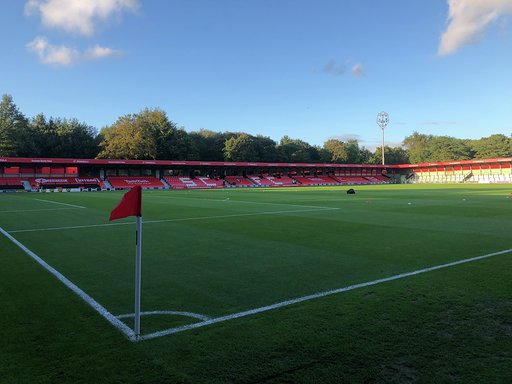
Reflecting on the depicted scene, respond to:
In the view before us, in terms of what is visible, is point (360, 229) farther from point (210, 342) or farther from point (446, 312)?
point (210, 342)

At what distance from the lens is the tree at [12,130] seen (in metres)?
72.8

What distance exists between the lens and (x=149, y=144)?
3157 inches

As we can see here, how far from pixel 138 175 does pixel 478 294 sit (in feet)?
239

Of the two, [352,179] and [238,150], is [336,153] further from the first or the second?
[238,150]

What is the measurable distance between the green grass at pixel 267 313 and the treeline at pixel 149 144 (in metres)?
73.4

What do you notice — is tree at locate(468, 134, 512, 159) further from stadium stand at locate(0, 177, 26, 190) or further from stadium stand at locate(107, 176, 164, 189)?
stadium stand at locate(0, 177, 26, 190)

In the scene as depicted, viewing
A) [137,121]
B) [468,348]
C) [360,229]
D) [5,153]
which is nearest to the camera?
[468,348]

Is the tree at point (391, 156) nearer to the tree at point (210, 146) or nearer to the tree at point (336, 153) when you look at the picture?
the tree at point (336, 153)

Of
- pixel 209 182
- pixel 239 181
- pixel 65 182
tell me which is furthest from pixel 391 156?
pixel 65 182

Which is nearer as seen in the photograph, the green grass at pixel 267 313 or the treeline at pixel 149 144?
the green grass at pixel 267 313

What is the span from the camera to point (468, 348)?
374 centimetres

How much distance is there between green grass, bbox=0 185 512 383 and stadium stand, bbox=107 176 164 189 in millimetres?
57320

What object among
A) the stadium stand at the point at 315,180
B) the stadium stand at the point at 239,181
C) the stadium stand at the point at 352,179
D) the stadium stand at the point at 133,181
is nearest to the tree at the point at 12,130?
the stadium stand at the point at 133,181

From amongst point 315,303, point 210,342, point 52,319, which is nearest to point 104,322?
point 52,319
